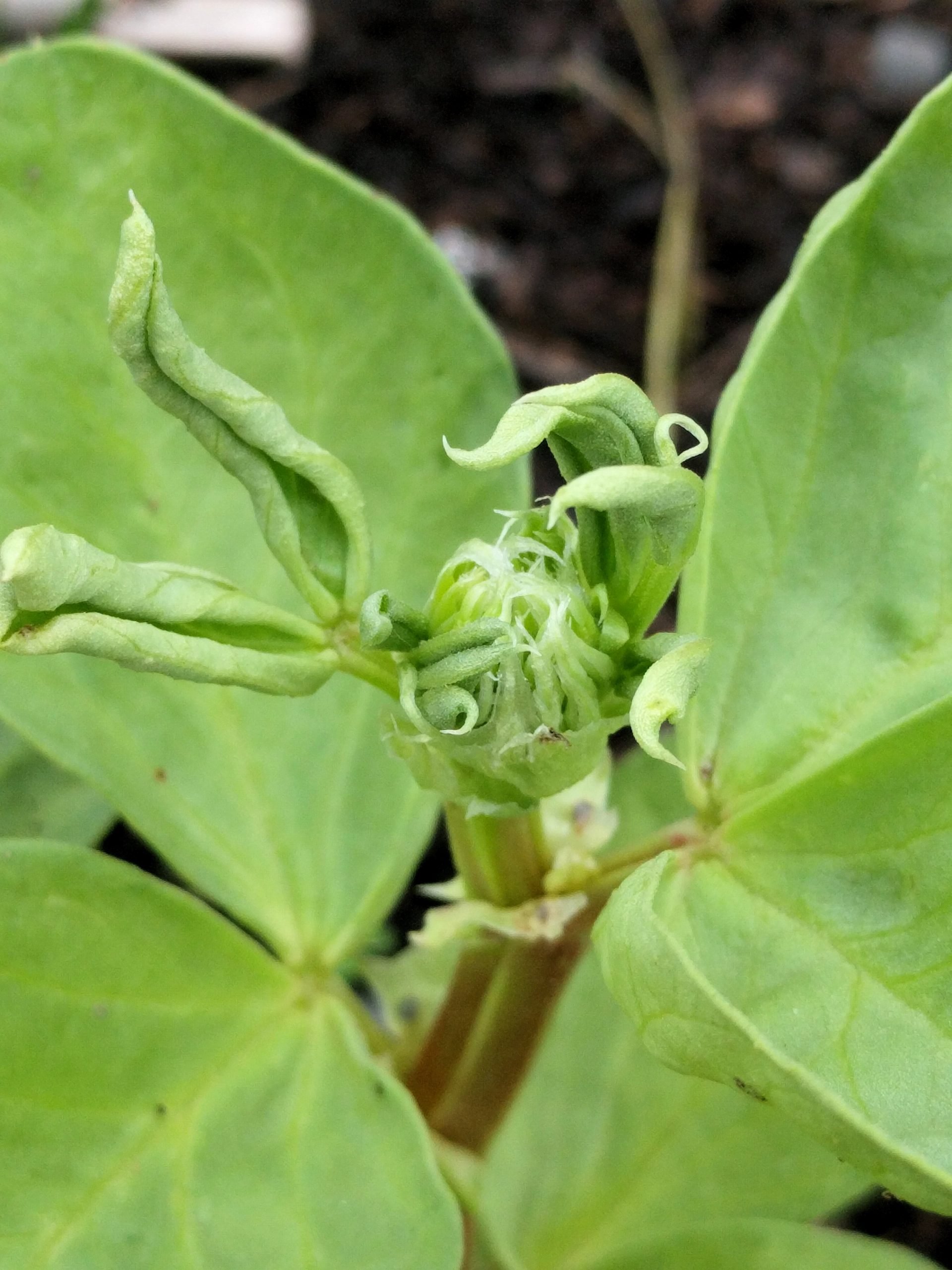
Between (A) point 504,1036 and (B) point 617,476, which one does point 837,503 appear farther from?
(A) point 504,1036

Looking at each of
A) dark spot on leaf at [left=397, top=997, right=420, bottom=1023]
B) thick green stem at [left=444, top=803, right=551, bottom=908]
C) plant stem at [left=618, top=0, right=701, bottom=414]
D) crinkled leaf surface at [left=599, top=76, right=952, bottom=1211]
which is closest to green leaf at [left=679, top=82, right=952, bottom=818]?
crinkled leaf surface at [left=599, top=76, right=952, bottom=1211]

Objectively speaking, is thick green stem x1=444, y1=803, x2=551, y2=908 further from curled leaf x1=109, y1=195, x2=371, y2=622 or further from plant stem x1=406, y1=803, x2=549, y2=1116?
curled leaf x1=109, y1=195, x2=371, y2=622

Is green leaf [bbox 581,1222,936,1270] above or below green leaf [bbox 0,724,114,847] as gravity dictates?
below

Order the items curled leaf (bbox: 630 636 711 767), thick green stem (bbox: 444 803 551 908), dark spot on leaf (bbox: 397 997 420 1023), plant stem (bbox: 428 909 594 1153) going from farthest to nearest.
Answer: dark spot on leaf (bbox: 397 997 420 1023) → plant stem (bbox: 428 909 594 1153) → thick green stem (bbox: 444 803 551 908) → curled leaf (bbox: 630 636 711 767)

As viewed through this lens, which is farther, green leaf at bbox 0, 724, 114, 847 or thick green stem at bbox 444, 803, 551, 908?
green leaf at bbox 0, 724, 114, 847

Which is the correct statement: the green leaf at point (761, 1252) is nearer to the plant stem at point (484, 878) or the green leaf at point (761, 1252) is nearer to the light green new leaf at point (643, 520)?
the plant stem at point (484, 878)

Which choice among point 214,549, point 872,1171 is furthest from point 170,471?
point 872,1171

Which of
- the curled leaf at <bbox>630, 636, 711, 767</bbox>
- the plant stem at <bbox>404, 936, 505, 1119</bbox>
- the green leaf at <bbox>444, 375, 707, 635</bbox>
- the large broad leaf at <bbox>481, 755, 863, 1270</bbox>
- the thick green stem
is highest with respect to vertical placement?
the green leaf at <bbox>444, 375, 707, 635</bbox>
